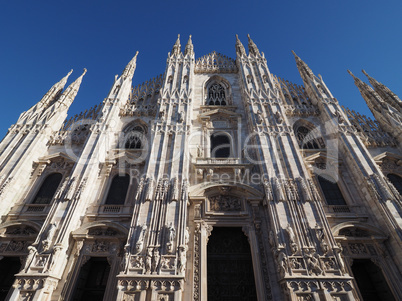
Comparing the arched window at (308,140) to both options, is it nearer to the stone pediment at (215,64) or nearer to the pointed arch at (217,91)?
the pointed arch at (217,91)

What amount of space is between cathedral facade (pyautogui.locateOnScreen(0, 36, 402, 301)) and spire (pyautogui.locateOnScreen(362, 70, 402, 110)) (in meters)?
0.19

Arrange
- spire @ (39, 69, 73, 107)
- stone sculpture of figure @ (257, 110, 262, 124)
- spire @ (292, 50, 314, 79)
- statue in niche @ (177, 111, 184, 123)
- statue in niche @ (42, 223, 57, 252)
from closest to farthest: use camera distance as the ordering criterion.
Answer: statue in niche @ (42, 223, 57, 252) < stone sculpture of figure @ (257, 110, 262, 124) < statue in niche @ (177, 111, 184, 123) < spire @ (39, 69, 73, 107) < spire @ (292, 50, 314, 79)

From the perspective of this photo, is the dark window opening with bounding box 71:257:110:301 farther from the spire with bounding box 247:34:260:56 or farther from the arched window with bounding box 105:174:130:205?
the spire with bounding box 247:34:260:56

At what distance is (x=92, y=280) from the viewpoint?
10883 mm

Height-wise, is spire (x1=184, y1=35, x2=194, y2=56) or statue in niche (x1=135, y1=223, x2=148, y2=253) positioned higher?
spire (x1=184, y1=35, x2=194, y2=56)

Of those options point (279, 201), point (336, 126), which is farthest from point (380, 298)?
point (336, 126)

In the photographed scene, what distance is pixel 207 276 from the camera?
34.1ft

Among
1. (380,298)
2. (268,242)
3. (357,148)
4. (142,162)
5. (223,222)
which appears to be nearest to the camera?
(380,298)

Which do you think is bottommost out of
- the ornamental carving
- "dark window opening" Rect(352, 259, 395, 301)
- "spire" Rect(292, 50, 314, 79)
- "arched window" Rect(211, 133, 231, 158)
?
"dark window opening" Rect(352, 259, 395, 301)

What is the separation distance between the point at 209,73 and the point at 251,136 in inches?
394

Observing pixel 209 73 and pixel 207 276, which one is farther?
pixel 209 73

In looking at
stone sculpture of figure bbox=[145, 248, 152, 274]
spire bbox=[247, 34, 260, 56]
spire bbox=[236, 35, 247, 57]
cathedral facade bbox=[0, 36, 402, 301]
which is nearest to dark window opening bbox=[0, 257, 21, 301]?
cathedral facade bbox=[0, 36, 402, 301]

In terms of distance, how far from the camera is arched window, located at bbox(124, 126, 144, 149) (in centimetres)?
1644

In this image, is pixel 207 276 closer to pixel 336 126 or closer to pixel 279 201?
pixel 279 201
